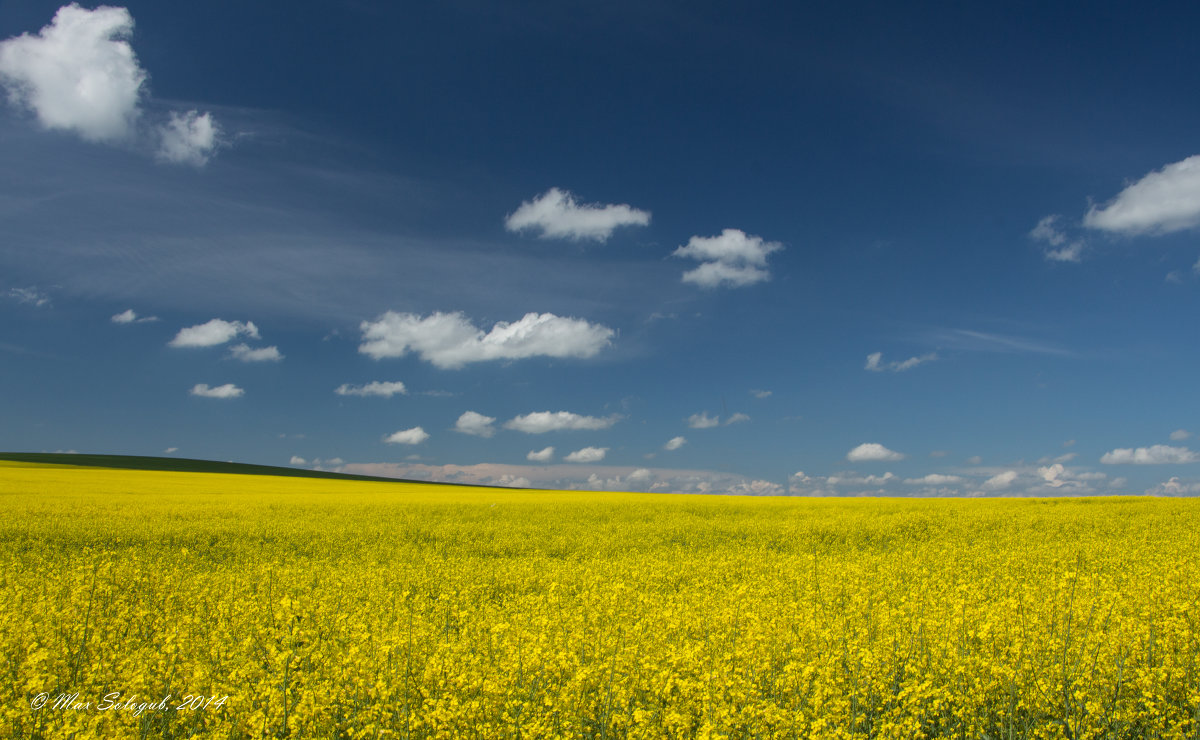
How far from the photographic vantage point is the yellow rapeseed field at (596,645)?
4.93 metres

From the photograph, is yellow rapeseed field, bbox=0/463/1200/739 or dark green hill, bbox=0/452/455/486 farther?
dark green hill, bbox=0/452/455/486

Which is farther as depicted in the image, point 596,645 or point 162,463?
point 162,463

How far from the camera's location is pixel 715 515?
2373cm

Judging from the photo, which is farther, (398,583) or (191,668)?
(398,583)

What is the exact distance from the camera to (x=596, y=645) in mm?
6449

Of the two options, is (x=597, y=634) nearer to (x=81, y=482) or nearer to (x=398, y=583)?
(x=398, y=583)

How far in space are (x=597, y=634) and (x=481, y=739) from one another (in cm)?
231

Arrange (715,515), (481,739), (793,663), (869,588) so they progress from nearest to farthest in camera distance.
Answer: (481,739)
(793,663)
(869,588)
(715,515)

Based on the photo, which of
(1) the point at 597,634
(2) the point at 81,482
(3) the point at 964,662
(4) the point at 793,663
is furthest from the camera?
(2) the point at 81,482

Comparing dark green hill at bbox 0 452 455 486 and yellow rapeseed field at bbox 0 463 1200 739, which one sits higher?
yellow rapeseed field at bbox 0 463 1200 739

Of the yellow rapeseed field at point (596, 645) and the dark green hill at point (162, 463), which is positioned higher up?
the yellow rapeseed field at point (596, 645)

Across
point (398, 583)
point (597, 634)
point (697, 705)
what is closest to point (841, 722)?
point (697, 705)

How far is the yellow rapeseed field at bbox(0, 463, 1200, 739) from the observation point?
16.2ft

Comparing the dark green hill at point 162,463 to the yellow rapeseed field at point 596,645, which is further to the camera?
the dark green hill at point 162,463
